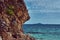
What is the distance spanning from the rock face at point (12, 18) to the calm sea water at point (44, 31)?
412mm

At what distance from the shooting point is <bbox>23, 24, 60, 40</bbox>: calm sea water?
28.7ft

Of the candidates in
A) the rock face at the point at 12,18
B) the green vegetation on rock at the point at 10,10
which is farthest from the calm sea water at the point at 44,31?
the green vegetation on rock at the point at 10,10

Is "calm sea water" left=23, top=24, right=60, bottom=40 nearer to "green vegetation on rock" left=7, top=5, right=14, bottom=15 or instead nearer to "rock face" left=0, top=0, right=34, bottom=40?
"rock face" left=0, top=0, right=34, bottom=40

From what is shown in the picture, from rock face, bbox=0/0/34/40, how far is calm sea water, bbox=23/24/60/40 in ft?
1.35

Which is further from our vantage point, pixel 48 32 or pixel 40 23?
pixel 48 32

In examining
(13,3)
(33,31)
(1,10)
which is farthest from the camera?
(33,31)

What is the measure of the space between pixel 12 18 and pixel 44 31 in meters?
2.30

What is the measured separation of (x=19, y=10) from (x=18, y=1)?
0.30m

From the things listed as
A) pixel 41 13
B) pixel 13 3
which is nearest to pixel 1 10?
pixel 13 3

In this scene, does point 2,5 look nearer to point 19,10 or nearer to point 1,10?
point 1,10

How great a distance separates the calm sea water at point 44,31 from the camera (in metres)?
8.73

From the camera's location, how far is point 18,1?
8.12 meters

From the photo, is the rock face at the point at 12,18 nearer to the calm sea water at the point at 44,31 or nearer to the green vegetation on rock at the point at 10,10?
the green vegetation on rock at the point at 10,10

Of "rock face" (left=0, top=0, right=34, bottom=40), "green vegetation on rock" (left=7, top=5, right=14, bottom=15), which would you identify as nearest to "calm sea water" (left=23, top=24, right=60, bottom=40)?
"rock face" (left=0, top=0, right=34, bottom=40)
